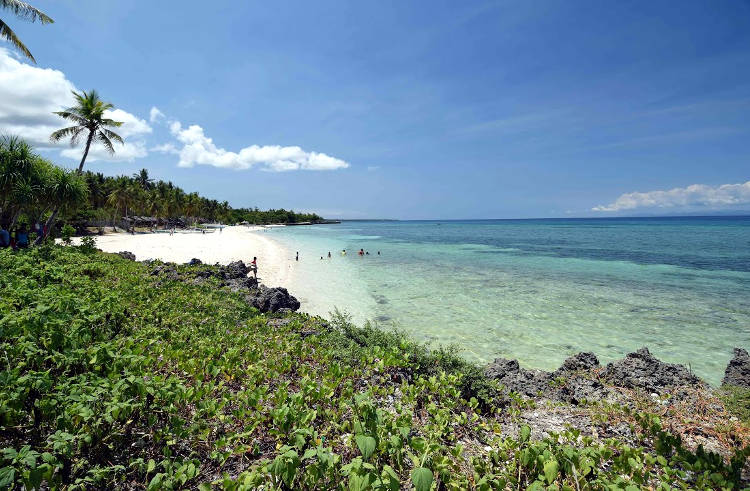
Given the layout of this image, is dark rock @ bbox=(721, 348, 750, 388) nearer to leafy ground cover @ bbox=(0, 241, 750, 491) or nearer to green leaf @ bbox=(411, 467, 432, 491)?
leafy ground cover @ bbox=(0, 241, 750, 491)

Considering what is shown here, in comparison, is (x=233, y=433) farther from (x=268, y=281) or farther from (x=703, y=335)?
(x=268, y=281)

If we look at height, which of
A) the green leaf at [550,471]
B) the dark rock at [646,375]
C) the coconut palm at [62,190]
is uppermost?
the coconut palm at [62,190]

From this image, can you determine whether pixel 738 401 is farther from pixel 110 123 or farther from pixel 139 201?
pixel 139 201

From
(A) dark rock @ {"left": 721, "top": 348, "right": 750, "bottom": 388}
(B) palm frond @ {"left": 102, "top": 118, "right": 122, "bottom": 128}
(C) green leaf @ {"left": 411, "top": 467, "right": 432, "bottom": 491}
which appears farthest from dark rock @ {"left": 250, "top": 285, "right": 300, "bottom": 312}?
(B) palm frond @ {"left": 102, "top": 118, "right": 122, "bottom": 128}

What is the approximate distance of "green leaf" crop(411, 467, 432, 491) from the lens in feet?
8.64

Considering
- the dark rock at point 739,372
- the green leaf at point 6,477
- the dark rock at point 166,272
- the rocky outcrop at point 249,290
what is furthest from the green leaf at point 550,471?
the dark rock at point 166,272

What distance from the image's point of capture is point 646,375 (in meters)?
7.27

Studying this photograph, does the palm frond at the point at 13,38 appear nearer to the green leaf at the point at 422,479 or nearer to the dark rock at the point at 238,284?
the dark rock at the point at 238,284

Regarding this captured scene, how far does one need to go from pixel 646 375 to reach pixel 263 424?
792cm

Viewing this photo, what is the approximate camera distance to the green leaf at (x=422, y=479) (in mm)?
2633

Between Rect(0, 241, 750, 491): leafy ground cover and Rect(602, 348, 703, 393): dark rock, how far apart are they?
140 cm

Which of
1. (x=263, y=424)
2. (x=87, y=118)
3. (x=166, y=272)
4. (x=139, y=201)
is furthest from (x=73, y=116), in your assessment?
(x=139, y=201)

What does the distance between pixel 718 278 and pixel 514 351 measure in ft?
89.1

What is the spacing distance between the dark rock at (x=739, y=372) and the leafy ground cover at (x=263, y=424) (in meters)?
3.37
